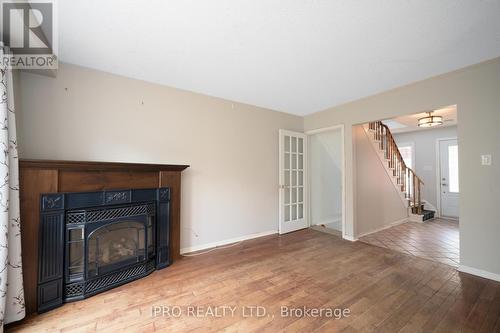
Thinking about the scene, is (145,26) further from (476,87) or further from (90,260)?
(476,87)

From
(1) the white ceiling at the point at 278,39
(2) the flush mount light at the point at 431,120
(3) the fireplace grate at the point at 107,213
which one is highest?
(1) the white ceiling at the point at 278,39

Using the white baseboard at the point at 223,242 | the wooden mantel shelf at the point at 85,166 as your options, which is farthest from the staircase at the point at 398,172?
the wooden mantel shelf at the point at 85,166

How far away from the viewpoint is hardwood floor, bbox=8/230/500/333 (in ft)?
5.28

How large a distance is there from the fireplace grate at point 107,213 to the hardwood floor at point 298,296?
2.54 feet

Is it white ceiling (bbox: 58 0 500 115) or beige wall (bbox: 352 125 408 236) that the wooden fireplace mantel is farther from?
beige wall (bbox: 352 125 408 236)

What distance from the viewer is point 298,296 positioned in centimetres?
198

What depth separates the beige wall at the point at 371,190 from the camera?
153 inches

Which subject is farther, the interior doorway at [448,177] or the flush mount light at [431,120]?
the interior doorway at [448,177]

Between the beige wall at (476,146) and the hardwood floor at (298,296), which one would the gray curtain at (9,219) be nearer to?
the hardwood floor at (298,296)

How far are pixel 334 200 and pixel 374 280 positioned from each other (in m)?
2.99

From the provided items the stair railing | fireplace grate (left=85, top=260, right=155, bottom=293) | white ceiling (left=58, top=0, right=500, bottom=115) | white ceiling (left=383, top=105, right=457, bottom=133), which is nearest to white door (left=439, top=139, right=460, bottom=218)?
the stair railing

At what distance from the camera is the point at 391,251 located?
3.14 m

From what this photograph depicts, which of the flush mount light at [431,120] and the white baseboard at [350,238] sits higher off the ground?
the flush mount light at [431,120]

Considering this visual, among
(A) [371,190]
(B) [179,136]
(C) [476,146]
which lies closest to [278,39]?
(B) [179,136]
